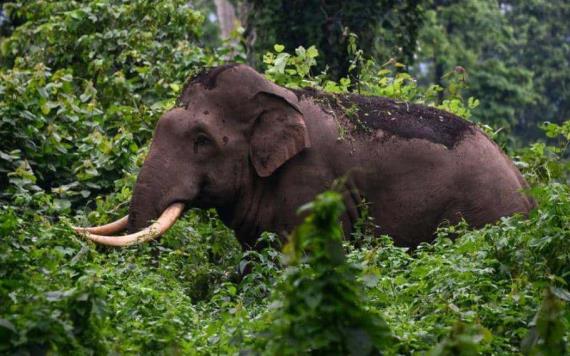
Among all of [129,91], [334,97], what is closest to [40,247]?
[334,97]

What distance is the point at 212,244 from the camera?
411 inches

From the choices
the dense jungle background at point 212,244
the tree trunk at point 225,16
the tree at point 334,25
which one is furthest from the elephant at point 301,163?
the tree trunk at point 225,16

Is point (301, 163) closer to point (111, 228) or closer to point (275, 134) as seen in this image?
point (275, 134)

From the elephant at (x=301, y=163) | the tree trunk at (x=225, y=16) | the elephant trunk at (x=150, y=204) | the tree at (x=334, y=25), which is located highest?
the tree trunk at (x=225, y=16)

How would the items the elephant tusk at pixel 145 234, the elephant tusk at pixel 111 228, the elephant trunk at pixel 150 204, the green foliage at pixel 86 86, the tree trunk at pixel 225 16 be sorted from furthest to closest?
the tree trunk at pixel 225 16 → the green foliage at pixel 86 86 → the elephant tusk at pixel 111 228 → the elephant trunk at pixel 150 204 → the elephant tusk at pixel 145 234

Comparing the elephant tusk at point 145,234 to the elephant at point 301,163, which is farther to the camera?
the elephant at point 301,163

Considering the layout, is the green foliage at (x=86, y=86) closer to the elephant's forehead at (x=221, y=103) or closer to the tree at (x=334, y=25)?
the elephant's forehead at (x=221, y=103)

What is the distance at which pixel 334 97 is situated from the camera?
1030 centimetres

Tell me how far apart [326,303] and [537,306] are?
1.59m

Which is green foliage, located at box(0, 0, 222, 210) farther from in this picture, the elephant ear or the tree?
the tree

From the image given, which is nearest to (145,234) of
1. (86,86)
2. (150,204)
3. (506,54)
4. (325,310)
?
(150,204)

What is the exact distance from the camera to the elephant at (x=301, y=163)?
9812 millimetres

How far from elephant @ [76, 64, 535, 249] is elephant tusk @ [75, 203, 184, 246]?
0.02m

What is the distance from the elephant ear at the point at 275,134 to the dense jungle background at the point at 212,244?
1.97 feet
